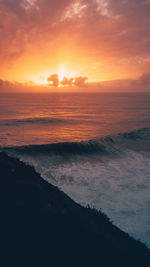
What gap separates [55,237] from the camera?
18.0ft

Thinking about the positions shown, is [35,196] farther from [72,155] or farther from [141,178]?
[72,155]

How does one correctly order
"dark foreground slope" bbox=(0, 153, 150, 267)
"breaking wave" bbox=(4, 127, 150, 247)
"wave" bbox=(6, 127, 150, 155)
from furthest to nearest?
"wave" bbox=(6, 127, 150, 155)
"breaking wave" bbox=(4, 127, 150, 247)
"dark foreground slope" bbox=(0, 153, 150, 267)

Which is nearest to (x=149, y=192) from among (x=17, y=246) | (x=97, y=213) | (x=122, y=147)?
(x=97, y=213)

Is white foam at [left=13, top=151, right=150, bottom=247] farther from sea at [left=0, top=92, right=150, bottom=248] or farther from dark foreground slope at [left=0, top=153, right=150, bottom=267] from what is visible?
dark foreground slope at [left=0, top=153, right=150, bottom=267]

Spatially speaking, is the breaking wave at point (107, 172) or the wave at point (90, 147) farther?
the wave at point (90, 147)

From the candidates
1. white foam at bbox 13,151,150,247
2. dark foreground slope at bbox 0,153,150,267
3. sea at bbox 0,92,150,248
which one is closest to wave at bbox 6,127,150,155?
sea at bbox 0,92,150,248

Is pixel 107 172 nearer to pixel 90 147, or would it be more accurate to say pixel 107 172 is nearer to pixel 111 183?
pixel 111 183

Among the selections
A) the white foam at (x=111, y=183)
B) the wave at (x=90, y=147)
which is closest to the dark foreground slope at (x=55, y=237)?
the white foam at (x=111, y=183)

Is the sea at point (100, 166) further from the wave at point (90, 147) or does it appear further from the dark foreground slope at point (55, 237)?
the dark foreground slope at point (55, 237)

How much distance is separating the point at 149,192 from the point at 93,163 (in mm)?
7023

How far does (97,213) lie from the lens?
782cm

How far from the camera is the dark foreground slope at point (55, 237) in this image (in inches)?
193

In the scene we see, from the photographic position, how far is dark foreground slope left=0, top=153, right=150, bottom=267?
4.91m

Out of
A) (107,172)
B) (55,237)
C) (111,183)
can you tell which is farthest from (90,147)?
(55,237)
